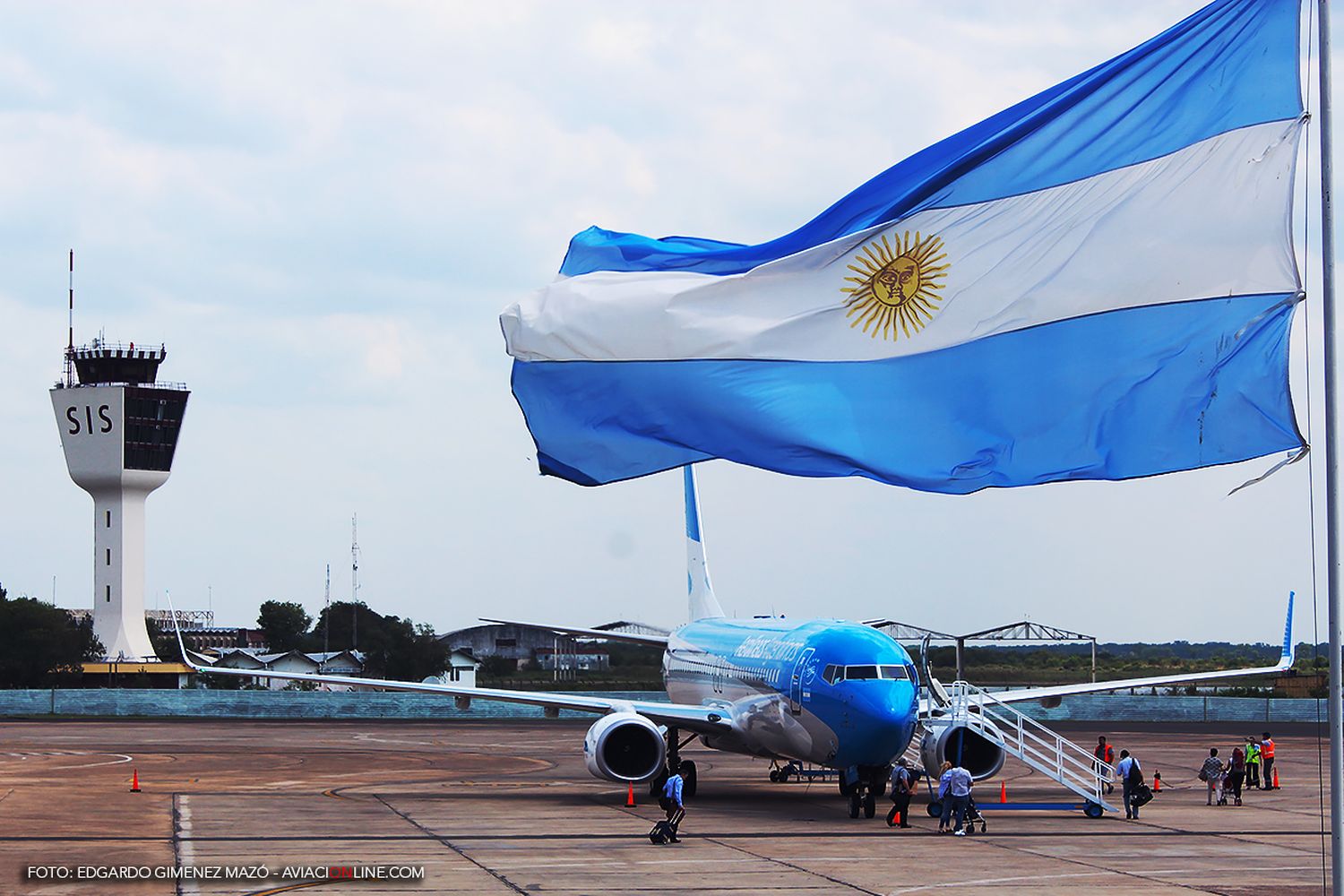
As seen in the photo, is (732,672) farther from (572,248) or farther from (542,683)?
(542,683)

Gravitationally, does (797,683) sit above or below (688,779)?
above

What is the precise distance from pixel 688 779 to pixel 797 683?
706 cm

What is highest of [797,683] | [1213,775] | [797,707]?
[797,683]

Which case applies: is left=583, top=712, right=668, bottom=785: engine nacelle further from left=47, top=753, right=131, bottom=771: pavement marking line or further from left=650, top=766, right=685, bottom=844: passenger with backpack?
left=47, top=753, right=131, bottom=771: pavement marking line

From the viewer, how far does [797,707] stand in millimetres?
35031

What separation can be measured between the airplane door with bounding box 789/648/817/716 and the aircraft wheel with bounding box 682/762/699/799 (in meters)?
5.85

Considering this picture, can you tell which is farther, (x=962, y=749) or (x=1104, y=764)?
(x=1104, y=764)

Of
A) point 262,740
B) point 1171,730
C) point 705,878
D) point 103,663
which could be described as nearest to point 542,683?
point 262,740

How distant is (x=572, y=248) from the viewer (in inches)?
762

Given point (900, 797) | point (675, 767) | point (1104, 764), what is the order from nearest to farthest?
1. point (900, 797)
2. point (1104, 764)
3. point (675, 767)

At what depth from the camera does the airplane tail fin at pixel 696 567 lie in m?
56.9

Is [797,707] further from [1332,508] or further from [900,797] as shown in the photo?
[1332,508]

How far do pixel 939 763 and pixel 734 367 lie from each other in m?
21.8

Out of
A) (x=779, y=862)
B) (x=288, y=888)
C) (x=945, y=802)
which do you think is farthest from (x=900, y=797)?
(x=288, y=888)
